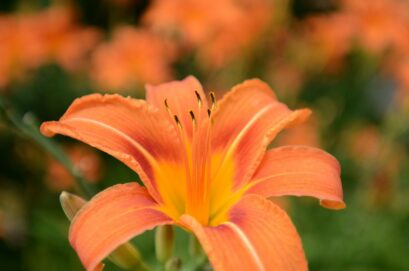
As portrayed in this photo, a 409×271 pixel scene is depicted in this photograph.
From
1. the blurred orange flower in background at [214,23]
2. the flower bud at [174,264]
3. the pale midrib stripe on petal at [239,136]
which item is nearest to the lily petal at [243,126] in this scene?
the pale midrib stripe on petal at [239,136]

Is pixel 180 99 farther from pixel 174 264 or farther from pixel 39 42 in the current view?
pixel 39 42

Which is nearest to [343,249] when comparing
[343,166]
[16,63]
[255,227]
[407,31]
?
[343,166]

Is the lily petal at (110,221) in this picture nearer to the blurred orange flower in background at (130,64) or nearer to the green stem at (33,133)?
the green stem at (33,133)

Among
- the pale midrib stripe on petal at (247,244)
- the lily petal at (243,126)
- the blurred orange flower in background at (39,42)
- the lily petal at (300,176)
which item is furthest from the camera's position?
the blurred orange flower in background at (39,42)

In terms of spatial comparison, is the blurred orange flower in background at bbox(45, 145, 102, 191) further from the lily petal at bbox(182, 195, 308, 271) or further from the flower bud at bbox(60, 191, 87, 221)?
the lily petal at bbox(182, 195, 308, 271)

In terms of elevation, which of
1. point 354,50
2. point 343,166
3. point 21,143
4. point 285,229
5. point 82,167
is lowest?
point 343,166

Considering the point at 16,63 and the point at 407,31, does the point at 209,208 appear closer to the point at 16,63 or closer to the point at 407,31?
the point at 16,63

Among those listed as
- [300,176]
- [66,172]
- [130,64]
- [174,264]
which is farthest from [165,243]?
[130,64]
